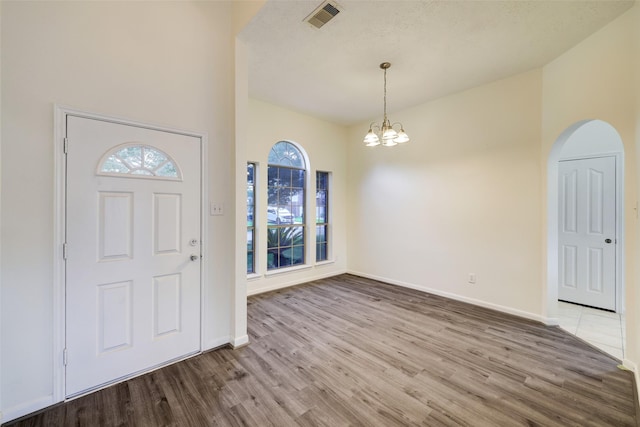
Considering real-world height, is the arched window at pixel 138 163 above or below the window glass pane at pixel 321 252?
above

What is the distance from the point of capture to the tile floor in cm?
266

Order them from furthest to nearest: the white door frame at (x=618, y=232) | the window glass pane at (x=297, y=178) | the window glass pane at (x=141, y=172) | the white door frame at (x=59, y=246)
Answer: the window glass pane at (x=297, y=178), the white door frame at (x=618, y=232), the window glass pane at (x=141, y=172), the white door frame at (x=59, y=246)

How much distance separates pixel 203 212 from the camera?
8.25ft

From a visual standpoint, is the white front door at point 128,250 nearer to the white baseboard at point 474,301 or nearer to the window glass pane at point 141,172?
the window glass pane at point 141,172

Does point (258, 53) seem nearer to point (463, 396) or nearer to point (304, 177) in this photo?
point (304, 177)

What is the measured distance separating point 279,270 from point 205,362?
223cm

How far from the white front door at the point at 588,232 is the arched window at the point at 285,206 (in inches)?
160

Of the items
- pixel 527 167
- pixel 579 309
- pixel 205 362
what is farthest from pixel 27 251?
pixel 579 309

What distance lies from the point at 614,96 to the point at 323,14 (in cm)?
271

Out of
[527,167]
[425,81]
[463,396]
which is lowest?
[463,396]

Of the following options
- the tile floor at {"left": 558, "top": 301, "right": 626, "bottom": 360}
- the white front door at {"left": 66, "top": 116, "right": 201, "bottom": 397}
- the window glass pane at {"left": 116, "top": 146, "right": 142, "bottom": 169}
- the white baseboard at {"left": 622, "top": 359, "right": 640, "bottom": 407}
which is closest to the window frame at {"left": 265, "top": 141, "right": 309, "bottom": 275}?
the white front door at {"left": 66, "top": 116, "right": 201, "bottom": 397}

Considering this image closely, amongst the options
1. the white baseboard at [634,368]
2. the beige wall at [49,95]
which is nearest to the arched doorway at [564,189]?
the white baseboard at [634,368]

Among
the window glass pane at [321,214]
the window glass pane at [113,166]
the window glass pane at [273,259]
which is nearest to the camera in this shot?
the window glass pane at [113,166]

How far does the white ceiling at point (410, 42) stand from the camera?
89.0 inches
